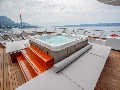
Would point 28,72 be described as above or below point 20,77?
above

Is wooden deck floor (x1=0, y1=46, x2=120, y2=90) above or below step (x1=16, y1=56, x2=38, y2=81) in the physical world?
below

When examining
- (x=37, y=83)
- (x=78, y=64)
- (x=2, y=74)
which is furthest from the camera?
(x=2, y=74)

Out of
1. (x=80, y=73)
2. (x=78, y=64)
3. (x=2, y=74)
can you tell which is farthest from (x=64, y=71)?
(x=2, y=74)

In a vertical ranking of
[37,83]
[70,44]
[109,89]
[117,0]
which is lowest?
[109,89]

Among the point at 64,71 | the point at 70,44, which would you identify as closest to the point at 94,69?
the point at 64,71

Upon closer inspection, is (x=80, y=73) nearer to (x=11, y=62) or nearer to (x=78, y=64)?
(x=78, y=64)

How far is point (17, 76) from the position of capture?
2.02 m

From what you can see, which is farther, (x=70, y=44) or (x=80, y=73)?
(x=70, y=44)

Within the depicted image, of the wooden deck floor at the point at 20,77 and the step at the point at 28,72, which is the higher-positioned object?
the step at the point at 28,72

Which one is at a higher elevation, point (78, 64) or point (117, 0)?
point (117, 0)

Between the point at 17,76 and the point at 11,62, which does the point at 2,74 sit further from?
the point at 11,62

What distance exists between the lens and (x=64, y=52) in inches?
78.0

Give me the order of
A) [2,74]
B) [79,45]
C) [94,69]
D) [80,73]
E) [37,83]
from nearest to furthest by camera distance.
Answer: [37,83] < [80,73] < [94,69] < [2,74] < [79,45]

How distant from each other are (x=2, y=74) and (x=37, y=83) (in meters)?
1.25
